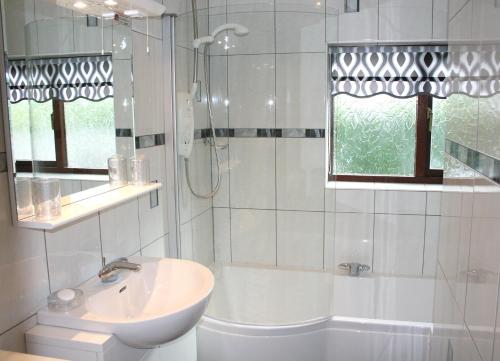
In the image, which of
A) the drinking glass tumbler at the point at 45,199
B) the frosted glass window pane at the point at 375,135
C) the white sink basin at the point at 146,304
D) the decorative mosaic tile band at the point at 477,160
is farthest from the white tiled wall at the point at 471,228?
the drinking glass tumbler at the point at 45,199

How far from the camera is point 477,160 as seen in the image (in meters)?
1.34

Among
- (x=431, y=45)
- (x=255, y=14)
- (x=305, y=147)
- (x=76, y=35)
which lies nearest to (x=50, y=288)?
(x=76, y=35)

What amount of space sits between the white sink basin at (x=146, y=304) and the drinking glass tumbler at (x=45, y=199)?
33cm

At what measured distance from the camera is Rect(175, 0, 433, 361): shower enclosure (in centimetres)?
262

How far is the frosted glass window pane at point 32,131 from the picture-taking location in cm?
134

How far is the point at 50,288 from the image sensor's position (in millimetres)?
1521

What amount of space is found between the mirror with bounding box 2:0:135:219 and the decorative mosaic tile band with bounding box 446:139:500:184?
4.35 feet

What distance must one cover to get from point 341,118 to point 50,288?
7.02 ft

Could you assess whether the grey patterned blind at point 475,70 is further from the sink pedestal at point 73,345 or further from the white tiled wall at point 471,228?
the sink pedestal at point 73,345

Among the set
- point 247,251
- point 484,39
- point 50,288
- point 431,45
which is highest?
point 431,45

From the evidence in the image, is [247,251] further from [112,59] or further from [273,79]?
[112,59]

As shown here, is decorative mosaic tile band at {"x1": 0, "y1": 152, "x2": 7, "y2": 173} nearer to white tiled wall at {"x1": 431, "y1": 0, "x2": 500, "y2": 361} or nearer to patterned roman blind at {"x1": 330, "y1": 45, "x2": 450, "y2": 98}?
white tiled wall at {"x1": 431, "y1": 0, "x2": 500, "y2": 361}

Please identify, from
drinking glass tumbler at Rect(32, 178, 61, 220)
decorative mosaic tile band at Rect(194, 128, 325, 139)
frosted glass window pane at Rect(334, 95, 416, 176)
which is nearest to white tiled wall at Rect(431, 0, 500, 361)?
decorative mosaic tile band at Rect(194, 128, 325, 139)

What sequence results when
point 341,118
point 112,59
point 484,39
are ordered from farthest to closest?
point 341,118 → point 112,59 → point 484,39
